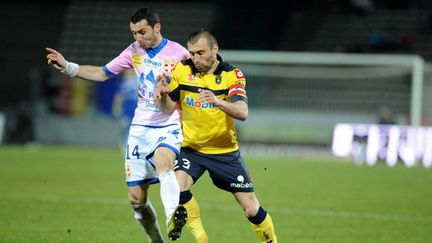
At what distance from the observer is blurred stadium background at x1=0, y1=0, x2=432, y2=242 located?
1229 cm

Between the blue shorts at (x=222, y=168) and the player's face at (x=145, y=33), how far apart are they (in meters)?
1.17

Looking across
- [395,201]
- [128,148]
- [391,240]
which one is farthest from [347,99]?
[128,148]

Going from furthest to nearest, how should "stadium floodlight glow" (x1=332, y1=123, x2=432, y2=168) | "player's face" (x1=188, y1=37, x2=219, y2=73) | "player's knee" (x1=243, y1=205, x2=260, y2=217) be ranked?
"stadium floodlight glow" (x1=332, y1=123, x2=432, y2=168) → "player's knee" (x1=243, y1=205, x2=260, y2=217) → "player's face" (x1=188, y1=37, x2=219, y2=73)

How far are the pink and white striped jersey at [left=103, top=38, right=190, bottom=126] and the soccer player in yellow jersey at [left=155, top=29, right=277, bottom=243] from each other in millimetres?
221

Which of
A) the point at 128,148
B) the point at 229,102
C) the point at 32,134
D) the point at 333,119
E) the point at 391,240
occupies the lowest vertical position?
the point at 32,134

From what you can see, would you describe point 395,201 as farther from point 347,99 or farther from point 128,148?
point 347,99

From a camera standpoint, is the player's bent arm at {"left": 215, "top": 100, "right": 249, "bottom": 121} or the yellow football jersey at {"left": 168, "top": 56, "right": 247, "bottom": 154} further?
the yellow football jersey at {"left": 168, "top": 56, "right": 247, "bottom": 154}

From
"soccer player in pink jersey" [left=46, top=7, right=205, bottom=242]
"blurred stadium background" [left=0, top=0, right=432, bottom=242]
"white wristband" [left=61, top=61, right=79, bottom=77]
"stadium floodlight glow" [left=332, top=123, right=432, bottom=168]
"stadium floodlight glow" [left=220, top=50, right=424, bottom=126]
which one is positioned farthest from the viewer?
"stadium floodlight glow" [left=220, top=50, right=424, bottom=126]

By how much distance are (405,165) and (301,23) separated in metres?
10.9

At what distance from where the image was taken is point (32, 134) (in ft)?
90.4

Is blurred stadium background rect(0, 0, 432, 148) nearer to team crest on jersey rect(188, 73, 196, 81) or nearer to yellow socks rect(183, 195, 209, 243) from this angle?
yellow socks rect(183, 195, 209, 243)

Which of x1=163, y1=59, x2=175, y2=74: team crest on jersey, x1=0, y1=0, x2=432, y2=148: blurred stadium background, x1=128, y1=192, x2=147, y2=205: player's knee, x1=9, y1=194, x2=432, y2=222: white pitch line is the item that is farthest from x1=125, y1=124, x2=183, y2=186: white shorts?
x1=0, y1=0, x2=432, y2=148: blurred stadium background

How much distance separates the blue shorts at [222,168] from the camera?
334 inches

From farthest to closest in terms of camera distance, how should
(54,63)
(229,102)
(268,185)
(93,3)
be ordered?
(93,3) < (268,185) < (54,63) < (229,102)
